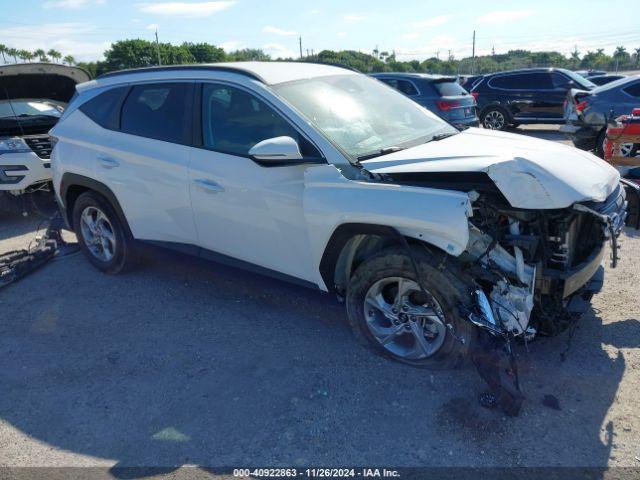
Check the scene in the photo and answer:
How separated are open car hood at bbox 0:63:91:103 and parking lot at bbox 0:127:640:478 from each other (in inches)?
162

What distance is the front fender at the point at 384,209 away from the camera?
2938 mm

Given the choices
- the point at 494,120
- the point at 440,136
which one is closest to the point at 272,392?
the point at 440,136

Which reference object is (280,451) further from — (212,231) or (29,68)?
(29,68)

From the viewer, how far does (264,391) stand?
3.32 meters

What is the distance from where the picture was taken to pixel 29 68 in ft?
24.3

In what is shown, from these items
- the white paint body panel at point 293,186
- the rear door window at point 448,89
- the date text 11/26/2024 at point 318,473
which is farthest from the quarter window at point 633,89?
the date text 11/26/2024 at point 318,473

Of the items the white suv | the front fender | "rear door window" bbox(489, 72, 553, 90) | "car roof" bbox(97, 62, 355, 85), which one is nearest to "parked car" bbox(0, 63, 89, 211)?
the white suv

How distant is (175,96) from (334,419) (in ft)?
9.19

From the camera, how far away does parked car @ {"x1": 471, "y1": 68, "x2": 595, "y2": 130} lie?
46.6 feet

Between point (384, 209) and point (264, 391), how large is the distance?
133 centimetres

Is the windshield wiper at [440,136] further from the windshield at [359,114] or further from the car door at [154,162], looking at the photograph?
the car door at [154,162]

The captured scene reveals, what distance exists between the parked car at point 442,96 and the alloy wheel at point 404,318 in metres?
8.27

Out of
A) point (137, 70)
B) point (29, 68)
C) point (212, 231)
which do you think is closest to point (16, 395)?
point (212, 231)

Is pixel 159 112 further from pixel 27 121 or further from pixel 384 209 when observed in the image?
pixel 27 121
